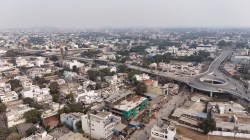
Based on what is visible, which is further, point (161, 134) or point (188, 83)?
point (188, 83)

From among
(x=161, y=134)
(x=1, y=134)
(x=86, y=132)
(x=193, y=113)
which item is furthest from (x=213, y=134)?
(x=1, y=134)

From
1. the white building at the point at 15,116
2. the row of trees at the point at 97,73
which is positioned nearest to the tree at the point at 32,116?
the white building at the point at 15,116

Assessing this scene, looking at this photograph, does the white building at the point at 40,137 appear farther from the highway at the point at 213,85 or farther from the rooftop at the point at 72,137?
the highway at the point at 213,85

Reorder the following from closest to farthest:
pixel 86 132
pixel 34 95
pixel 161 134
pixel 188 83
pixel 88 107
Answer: pixel 161 134 < pixel 86 132 < pixel 88 107 < pixel 34 95 < pixel 188 83

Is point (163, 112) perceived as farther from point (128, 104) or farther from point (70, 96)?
point (70, 96)

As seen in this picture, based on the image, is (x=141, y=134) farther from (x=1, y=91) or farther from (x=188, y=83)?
(x=1, y=91)

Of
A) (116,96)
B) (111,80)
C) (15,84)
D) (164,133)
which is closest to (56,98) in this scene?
(116,96)

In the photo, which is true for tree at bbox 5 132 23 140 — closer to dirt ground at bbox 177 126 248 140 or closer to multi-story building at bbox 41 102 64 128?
multi-story building at bbox 41 102 64 128

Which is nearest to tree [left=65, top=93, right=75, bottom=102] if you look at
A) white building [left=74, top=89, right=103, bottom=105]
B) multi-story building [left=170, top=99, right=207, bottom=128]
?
white building [left=74, top=89, right=103, bottom=105]
